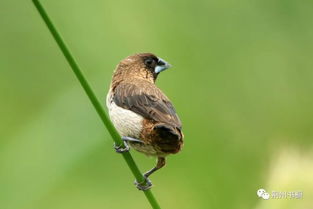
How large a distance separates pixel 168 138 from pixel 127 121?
1.03ft

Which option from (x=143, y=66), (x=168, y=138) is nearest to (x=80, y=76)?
(x=168, y=138)

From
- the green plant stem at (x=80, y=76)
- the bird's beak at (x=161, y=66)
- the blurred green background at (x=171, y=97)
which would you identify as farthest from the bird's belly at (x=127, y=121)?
the bird's beak at (x=161, y=66)

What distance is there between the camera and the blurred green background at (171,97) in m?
3.05

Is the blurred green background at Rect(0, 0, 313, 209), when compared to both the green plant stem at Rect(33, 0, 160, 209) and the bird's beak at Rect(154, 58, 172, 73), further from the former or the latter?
the green plant stem at Rect(33, 0, 160, 209)

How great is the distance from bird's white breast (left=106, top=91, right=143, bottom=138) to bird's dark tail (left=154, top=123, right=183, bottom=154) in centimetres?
14

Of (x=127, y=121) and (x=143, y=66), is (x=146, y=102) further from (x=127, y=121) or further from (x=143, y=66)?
(x=143, y=66)

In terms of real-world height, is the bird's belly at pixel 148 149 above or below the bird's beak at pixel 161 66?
below

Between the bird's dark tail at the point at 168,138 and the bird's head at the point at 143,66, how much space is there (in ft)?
4.06

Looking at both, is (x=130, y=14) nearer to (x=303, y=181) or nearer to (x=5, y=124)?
(x=5, y=124)

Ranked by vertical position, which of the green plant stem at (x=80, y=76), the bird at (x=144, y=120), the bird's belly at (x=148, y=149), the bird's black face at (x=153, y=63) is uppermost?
the green plant stem at (x=80, y=76)

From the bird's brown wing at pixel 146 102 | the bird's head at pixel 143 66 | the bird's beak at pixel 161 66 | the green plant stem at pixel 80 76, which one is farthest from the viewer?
the bird's beak at pixel 161 66

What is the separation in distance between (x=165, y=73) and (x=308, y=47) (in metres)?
1.01

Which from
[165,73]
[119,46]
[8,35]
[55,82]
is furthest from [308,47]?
[8,35]

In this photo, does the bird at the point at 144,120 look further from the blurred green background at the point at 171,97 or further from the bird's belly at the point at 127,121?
the blurred green background at the point at 171,97
